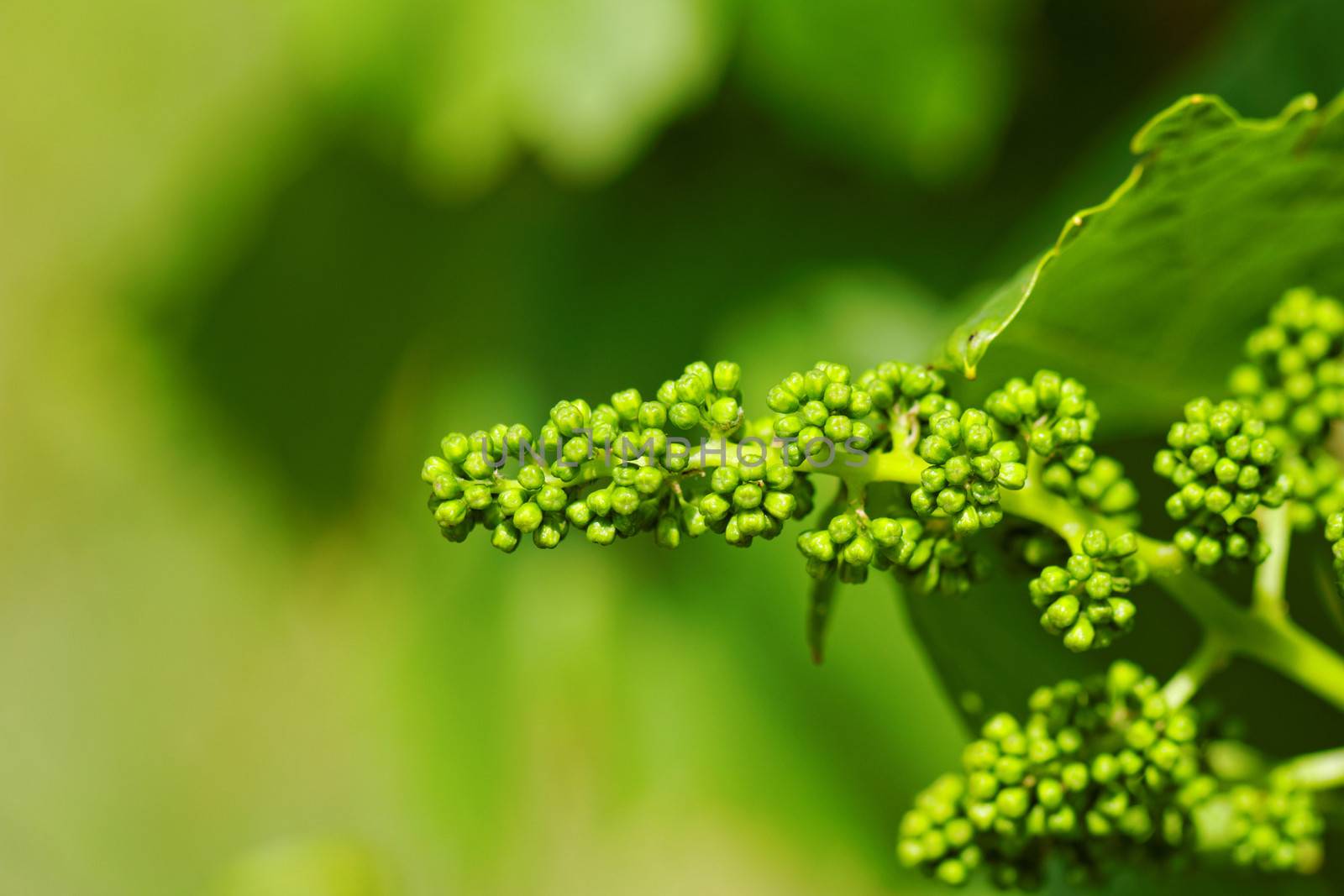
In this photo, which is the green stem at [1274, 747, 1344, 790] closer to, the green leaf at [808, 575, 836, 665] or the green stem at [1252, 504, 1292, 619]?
the green stem at [1252, 504, 1292, 619]

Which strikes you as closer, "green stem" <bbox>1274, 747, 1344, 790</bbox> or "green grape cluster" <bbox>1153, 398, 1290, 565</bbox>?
"green grape cluster" <bbox>1153, 398, 1290, 565</bbox>

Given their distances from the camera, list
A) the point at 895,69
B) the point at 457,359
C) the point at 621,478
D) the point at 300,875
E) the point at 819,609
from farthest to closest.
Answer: the point at 457,359 → the point at 300,875 → the point at 895,69 → the point at 819,609 → the point at 621,478

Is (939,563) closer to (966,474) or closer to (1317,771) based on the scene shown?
(966,474)

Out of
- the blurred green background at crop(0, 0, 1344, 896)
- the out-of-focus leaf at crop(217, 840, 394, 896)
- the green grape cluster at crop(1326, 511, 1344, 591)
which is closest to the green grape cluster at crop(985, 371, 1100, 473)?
the green grape cluster at crop(1326, 511, 1344, 591)

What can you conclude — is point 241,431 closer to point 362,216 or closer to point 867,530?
point 362,216

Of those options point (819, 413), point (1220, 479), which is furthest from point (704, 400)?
point (1220, 479)

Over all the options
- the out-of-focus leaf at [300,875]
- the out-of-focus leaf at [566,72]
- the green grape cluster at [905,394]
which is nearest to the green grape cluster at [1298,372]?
the green grape cluster at [905,394]
